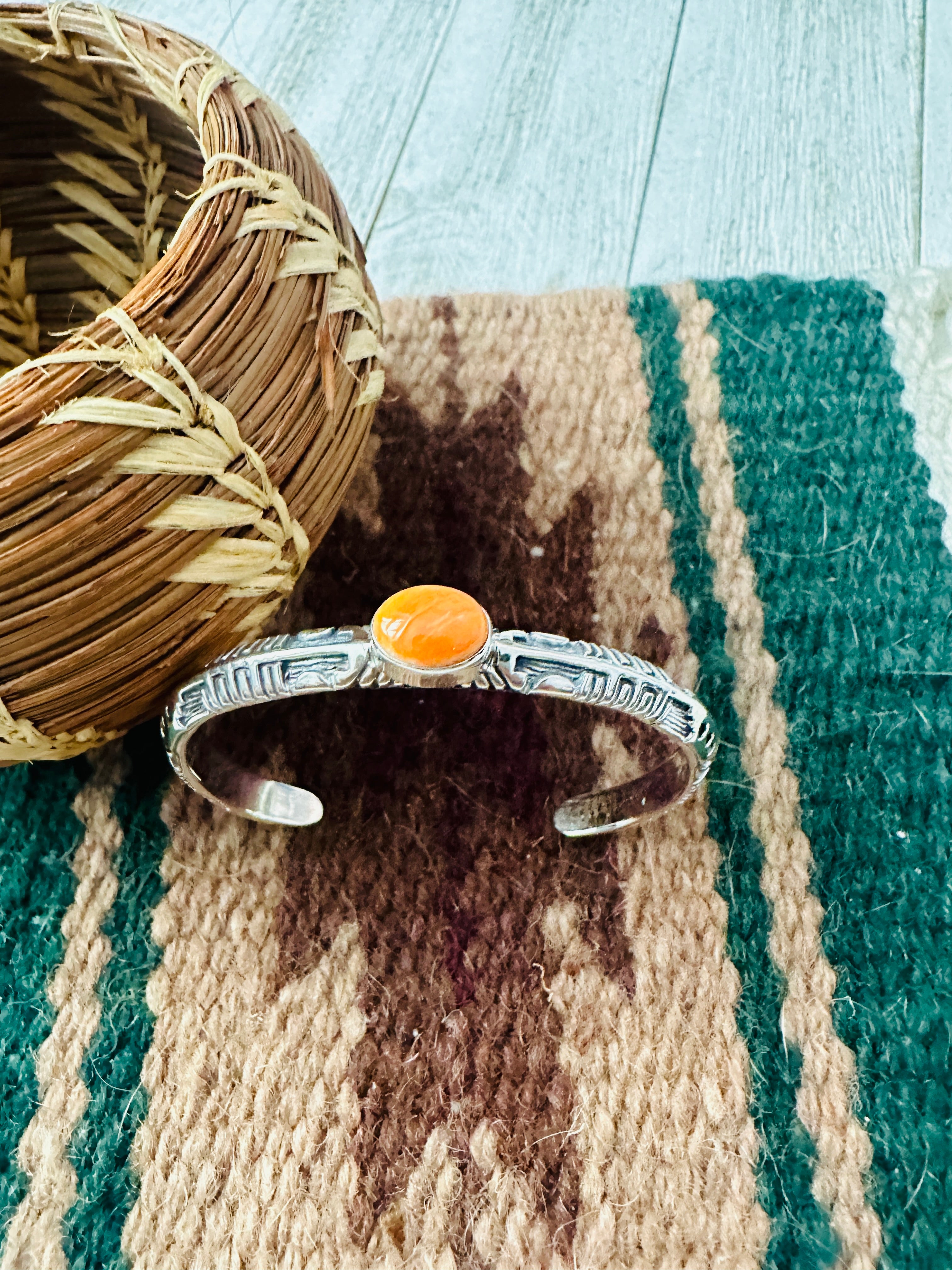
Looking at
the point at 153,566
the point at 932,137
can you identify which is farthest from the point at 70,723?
the point at 932,137

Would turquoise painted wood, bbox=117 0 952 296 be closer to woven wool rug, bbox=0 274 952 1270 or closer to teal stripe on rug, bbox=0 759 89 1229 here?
woven wool rug, bbox=0 274 952 1270

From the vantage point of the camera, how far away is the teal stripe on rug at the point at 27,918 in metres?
0.29

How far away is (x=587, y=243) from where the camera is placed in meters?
0.52

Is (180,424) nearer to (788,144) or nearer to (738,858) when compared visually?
(738,858)

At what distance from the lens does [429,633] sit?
0.81ft

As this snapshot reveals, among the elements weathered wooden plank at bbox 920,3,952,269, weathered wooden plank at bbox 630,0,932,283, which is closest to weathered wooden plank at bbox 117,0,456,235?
weathered wooden plank at bbox 630,0,932,283

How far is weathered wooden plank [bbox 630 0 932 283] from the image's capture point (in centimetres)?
51

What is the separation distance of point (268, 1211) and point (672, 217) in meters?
0.47

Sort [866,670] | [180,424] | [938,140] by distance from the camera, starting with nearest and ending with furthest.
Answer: [180,424] < [866,670] < [938,140]

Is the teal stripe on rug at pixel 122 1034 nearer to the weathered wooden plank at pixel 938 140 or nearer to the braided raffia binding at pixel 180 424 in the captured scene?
the braided raffia binding at pixel 180 424

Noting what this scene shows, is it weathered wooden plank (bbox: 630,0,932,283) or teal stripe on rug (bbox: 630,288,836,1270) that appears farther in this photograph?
weathered wooden plank (bbox: 630,0,932,283)

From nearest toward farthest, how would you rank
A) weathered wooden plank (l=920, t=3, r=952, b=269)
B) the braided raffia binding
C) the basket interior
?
1. the braided raffia binding
2. the basket interior
3. weathered wooden plank (l=920, t=3, r=952, b=269)

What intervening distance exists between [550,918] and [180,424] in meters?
0.18

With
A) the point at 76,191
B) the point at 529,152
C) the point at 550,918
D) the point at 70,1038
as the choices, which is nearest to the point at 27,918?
the point at 70,1038
